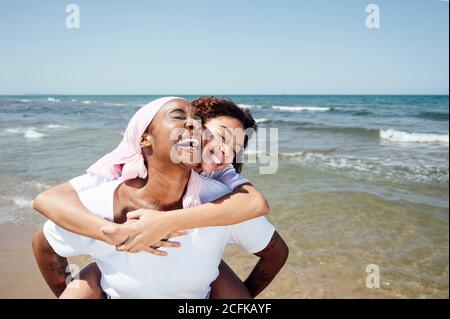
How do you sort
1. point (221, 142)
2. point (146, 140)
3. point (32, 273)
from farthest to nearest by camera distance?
point (32, 273)
point (221, 142)
point (146, 140)

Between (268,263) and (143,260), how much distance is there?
2.77ft

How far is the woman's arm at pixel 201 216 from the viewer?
5.90ft

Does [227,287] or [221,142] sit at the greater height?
[221,142]

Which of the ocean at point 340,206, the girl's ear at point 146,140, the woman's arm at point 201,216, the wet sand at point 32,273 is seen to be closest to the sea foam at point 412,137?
the ocean at point 340,206

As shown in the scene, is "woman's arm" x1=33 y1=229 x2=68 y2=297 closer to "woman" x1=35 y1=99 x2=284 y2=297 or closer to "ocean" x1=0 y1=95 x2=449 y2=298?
"woman" x1=35 y1=99 x2=284 y2=297

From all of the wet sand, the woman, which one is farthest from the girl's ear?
the wet sand

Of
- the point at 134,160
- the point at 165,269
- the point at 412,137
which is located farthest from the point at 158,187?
the point at 412,137

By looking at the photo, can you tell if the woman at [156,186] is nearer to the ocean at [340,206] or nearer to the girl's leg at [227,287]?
the girl's leg at [227,287]

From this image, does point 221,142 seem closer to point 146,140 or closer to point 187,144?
point 187,144

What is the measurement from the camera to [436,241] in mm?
5680

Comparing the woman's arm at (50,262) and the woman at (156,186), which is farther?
the woman's arm at (50,262)

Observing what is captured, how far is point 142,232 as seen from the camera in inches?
70.6

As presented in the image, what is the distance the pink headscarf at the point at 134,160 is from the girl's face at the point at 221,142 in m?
0.13
